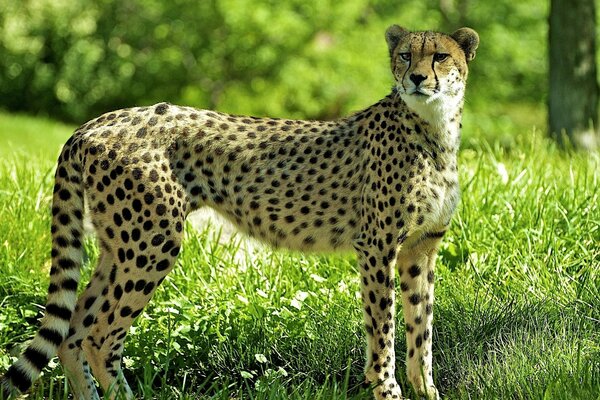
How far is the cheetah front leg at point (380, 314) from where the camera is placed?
4160 millimetres

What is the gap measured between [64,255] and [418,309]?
5.06 feet

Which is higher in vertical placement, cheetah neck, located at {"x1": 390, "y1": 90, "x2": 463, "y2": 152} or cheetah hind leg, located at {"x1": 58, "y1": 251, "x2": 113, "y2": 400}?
cheetah neck, located at {"x1": 390, "y1": 90, "x2": 463, "y2": 152}

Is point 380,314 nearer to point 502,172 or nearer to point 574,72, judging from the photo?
point 502,172

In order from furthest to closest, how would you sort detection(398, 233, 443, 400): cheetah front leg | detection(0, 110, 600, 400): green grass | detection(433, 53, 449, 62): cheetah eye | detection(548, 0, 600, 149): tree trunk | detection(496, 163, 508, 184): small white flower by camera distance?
detection(548, 0, 600, 149): tree trunk < detection(496, 163, 508, 184): small white flower < detection(398, 233, 443, 400): cheetah front leg < detection(0, 110, 600, 400): green grass < detection(433, 53, 449, 62): cheetah eye

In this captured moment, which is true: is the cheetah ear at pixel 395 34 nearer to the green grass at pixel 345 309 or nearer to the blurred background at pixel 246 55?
the green grass at pixel 345 309

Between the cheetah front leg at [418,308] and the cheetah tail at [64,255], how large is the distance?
1.41 m

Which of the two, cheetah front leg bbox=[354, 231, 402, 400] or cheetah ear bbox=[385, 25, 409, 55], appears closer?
cheetah front leg bbox=[354, 231, 402, 400]

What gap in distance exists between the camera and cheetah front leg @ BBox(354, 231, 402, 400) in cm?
416

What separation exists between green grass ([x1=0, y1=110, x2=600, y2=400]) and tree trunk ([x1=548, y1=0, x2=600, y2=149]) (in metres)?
3.03

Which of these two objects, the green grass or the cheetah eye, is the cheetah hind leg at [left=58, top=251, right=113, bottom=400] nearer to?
the green grass

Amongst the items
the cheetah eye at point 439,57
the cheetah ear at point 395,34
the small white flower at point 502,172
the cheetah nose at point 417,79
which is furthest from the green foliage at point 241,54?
the cheetah nose at point 417,79

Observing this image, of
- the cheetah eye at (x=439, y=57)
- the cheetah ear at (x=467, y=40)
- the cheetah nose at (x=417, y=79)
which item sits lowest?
the cheetah nose at (x=417, y=79)

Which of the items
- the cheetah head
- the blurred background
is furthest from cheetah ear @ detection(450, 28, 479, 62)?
the blurred background

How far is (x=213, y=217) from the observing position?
6.09 metres
